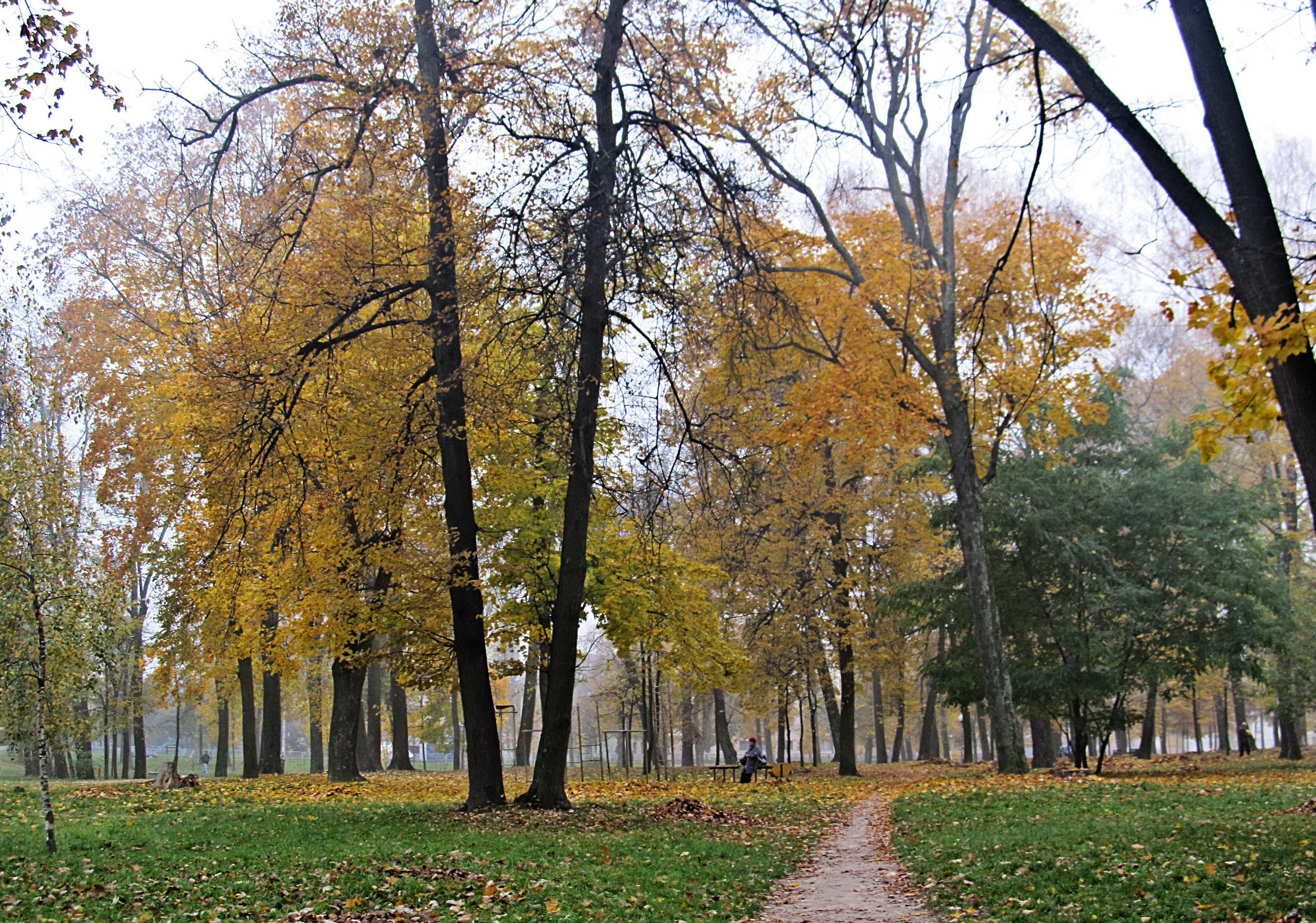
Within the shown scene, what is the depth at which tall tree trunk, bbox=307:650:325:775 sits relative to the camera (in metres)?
30.4

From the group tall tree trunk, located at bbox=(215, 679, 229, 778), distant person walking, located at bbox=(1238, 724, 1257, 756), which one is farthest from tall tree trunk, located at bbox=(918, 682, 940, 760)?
tall tree trunk, located at bbox=(215, 679, 229, 778)

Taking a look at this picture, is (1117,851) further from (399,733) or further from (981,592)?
(399,733)

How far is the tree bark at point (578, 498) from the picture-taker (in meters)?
11.7

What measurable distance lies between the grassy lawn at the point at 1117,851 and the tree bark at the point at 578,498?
442 cm

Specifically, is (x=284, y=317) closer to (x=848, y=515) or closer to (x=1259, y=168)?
(x=1259, y=168)

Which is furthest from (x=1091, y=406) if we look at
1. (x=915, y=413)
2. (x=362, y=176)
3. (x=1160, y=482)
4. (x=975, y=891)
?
(x=362, y=176)

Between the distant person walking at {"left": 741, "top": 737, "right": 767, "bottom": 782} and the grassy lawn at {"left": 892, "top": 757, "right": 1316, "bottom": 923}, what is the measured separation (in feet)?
26.3

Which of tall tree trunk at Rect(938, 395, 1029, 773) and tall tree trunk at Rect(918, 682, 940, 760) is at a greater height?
tall tree trunk at Rect(938, 395, 1029, 773)

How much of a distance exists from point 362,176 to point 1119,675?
15.2m

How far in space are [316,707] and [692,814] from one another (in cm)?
2492

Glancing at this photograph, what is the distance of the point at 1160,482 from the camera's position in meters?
18.5

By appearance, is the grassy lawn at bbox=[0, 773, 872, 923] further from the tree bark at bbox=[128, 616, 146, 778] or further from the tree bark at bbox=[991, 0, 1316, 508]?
the tree bark at bbox=[128, 616, 146, 778]

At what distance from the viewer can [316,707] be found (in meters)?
32.7

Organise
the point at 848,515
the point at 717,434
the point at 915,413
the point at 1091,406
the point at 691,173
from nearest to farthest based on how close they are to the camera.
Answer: the point at 691,173, the point at 717,434, the point at 1091,406, the point at 915,413, the point at 848,515
